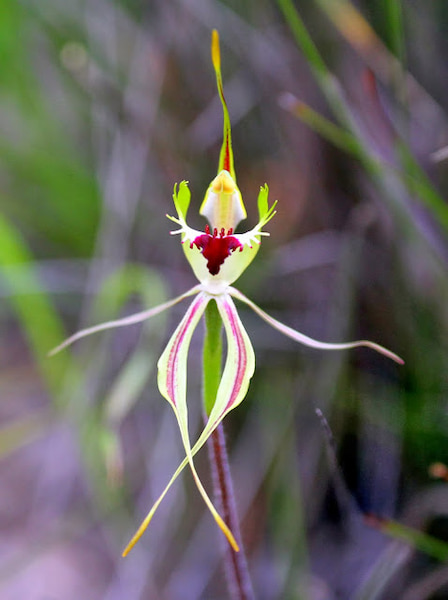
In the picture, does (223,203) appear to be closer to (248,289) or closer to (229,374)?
(229,374)

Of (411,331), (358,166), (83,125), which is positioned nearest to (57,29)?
(83,125)

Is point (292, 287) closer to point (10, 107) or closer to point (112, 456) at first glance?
point (112, 456)

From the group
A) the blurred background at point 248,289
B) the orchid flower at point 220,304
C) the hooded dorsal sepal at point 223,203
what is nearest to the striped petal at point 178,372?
the orchid flower at point 220,304

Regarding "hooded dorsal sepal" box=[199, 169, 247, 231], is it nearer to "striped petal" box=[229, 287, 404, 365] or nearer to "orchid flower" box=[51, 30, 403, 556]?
"orchid flower" box=[51, 30, 403, 556]

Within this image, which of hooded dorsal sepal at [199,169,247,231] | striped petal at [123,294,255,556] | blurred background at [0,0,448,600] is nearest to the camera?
striped petal at [123,294,255,556]

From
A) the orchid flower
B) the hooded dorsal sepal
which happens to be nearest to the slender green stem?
the orchid flower

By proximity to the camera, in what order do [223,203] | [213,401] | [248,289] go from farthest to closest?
[248,289], [223,203], [213,401]

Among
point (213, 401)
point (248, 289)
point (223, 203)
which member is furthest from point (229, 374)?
point (248, 289)
